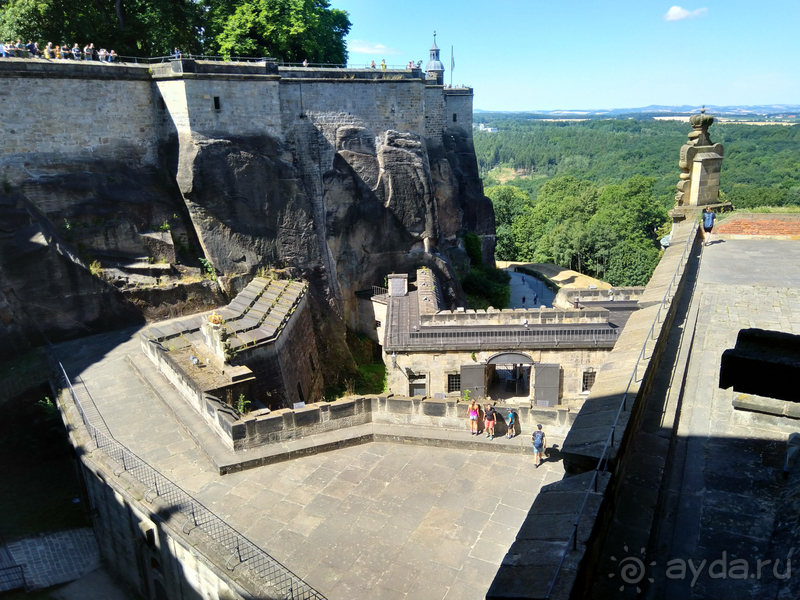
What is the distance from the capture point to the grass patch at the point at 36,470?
1282 cm

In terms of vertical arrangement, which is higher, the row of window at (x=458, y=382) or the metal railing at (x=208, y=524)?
the metal railing at (x=208, y=524)

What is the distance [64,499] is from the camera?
13375 millimetres

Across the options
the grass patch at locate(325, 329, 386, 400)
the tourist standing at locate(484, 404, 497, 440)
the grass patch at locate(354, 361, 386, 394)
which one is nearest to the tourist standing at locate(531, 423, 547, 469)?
the tourist standing at locate(484, 404, 497, 440)

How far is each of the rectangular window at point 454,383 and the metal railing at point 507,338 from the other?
110cm

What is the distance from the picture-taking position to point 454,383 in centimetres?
1975

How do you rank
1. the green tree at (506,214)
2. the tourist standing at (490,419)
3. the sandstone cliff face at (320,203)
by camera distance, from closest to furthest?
the tourist standing at (490,419)
the sandstone cliff face at (320,203)
the green tree at (506,214)

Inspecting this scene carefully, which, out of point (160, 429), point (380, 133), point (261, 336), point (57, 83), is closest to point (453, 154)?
point (380, 133)

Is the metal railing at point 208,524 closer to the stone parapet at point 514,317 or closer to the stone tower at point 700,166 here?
the stone parapet at point 514,317

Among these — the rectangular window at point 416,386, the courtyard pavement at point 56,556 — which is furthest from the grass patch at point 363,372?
the courtyard pavement at point 56,556

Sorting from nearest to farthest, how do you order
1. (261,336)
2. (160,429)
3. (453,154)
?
(160,429) → (261,336) → (453,154)

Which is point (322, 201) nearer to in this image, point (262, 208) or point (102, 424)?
point (262, 208)

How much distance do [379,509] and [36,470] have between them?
9.86 m

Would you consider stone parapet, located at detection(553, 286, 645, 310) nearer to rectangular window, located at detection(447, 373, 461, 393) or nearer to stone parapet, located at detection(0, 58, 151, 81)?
rectangular window, located at detection(447, 373, 461, 393)

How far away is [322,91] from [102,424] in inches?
748
